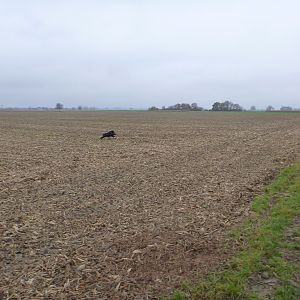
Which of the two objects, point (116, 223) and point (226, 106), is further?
point (226, 106)

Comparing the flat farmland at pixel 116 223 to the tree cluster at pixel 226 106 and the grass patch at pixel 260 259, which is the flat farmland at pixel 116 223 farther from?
the tree cluster at pixel 226 106

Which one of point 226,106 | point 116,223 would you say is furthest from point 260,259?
point 226,106

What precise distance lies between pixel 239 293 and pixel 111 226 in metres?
3.18

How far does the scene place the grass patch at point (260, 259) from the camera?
4.74 meters

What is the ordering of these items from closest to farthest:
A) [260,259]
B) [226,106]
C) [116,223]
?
1. [260,259]
2. [116,223]
3. [226,106]

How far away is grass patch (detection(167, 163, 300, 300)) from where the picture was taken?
187 inches

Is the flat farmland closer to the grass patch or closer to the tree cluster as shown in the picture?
the grass patch

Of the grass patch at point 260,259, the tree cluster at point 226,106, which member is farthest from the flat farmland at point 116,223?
the tree cluster at point 226,106

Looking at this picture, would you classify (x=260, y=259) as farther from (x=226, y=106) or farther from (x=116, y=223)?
(x=226, y=106)

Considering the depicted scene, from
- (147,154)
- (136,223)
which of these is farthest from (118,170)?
(136,223)

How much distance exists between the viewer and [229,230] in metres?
7.06

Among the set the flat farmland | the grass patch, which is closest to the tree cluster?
the flat farmland

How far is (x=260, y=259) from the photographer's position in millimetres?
5680

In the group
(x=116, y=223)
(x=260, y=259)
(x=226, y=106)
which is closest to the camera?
(x=260, y=259)
